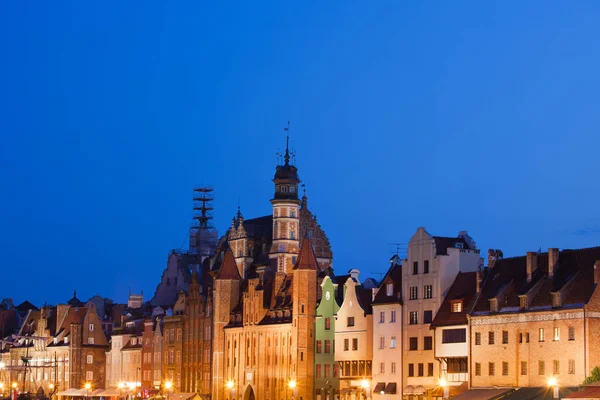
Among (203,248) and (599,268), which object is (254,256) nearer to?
(203,248)

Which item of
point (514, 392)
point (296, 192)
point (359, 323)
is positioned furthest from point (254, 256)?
point (514, 392)

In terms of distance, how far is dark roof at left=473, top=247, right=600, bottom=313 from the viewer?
82.6 meters

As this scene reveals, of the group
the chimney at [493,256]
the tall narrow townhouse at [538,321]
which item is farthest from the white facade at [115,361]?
the tall narrow townhouse at [538,321]

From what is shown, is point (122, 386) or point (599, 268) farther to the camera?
point (122, 386)

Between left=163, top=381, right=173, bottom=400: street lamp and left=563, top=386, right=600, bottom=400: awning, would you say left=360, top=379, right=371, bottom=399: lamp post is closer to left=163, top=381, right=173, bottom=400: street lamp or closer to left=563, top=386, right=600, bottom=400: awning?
left=563, top=386, right=600, bottom=400: awning

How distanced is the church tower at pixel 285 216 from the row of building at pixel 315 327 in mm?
176

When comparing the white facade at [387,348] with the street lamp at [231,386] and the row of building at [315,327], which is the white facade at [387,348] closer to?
the row of building at [315,327]

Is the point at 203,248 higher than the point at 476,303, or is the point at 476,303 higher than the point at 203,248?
the point at 203,248

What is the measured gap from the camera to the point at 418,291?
97.8 m

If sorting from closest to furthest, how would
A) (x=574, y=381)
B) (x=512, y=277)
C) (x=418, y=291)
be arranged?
1. (x=574, y=381)
2. (x=512, y=277)
3. (x=418, y=291)

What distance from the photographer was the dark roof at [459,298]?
303 ft

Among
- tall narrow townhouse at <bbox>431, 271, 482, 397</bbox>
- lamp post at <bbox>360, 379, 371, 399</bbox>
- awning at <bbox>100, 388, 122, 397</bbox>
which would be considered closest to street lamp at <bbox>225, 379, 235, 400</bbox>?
awning at <bbox>100, 388, 122, 397</bbox>

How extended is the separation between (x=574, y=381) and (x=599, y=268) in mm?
7430

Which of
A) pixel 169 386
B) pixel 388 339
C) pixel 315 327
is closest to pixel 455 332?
pixel 388 339
